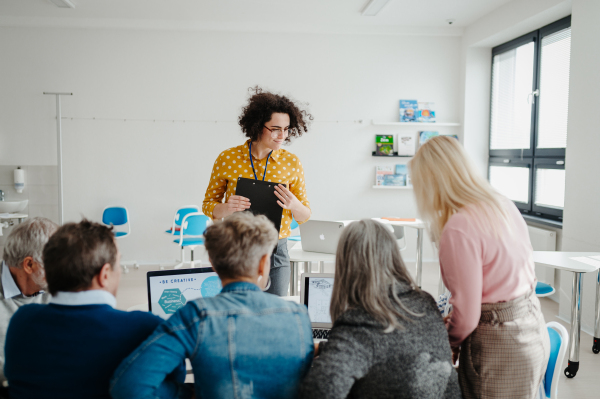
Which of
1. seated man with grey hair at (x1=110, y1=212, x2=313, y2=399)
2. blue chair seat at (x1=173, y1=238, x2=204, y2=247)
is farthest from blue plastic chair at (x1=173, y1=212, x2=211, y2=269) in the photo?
seated man with grey hair at (x1=110, y1=212, x2=313, y2=399)

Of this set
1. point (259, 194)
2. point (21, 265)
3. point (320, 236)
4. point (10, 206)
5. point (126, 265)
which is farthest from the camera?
point (126, 265)

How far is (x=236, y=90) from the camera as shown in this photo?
569cm

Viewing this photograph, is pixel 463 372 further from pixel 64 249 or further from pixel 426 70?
pixel 426 70

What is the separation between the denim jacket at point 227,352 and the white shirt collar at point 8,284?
0.66 metres

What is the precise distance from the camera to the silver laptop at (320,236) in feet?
10.2

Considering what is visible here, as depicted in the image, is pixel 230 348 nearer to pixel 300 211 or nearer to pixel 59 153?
pixel 300 211

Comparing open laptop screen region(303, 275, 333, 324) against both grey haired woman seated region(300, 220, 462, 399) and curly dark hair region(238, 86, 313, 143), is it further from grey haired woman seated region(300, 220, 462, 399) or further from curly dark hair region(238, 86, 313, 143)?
curly dark hair region(238, 86, 313, 143)

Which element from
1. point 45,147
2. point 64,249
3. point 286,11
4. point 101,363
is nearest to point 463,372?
point 101,363

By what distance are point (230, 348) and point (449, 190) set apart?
791 mm

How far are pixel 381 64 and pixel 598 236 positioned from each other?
10.8 feet

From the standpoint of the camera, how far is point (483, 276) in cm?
137

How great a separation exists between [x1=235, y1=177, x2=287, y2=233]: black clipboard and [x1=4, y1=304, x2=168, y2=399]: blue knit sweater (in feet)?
3.76

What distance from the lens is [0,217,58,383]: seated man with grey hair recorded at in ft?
4.66

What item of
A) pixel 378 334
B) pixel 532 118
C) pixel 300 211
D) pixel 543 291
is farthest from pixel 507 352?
pixel 532 118
